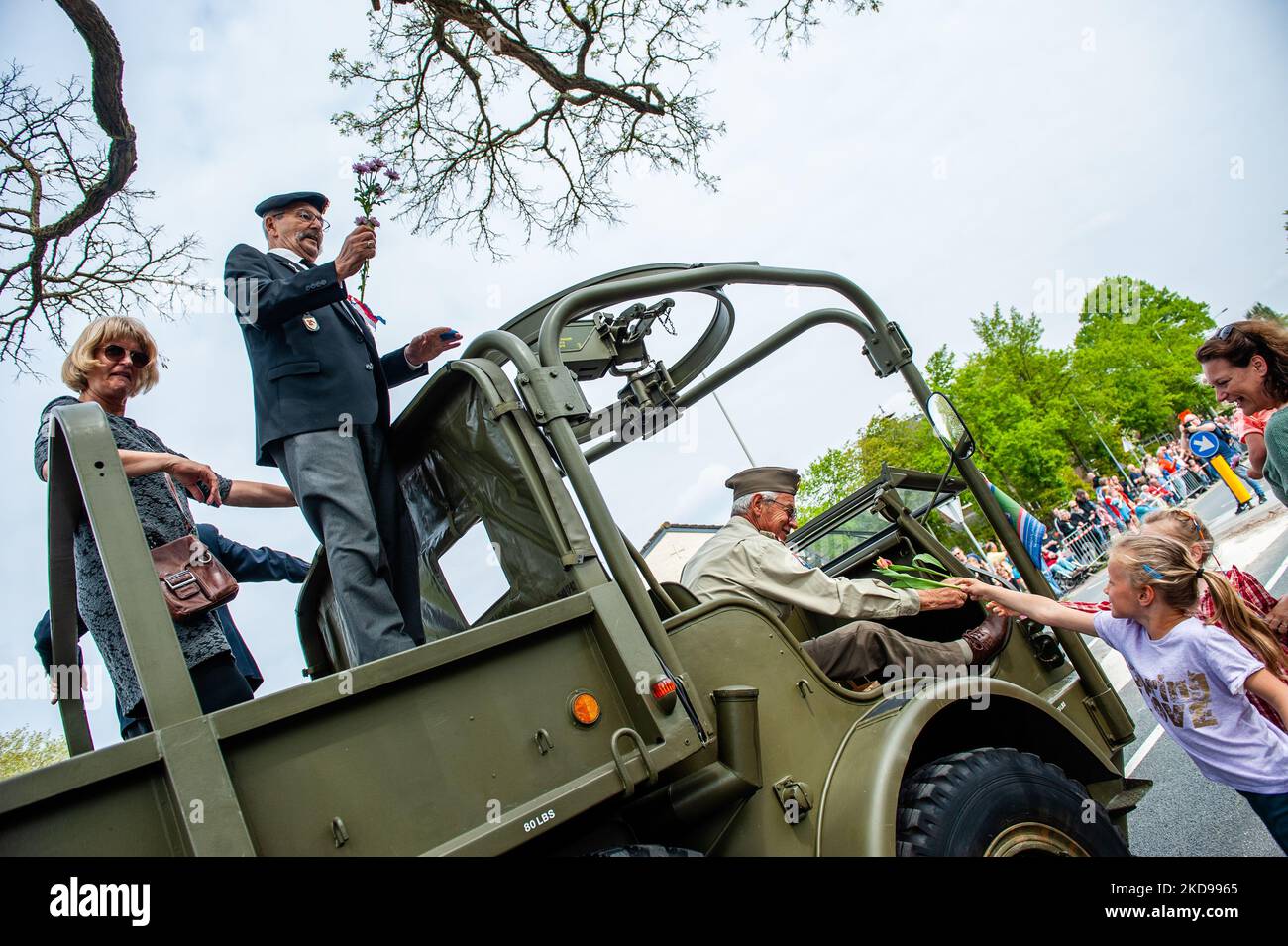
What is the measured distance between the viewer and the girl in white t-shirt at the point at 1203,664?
8.09 feet

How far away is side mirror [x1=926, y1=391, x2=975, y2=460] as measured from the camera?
12.2 ft

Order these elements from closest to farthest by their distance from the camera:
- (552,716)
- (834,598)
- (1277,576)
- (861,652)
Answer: (552,716)
(861,652)
(834,598)
(1277,576)

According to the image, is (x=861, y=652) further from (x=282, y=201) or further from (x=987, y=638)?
(x=282, y=201)

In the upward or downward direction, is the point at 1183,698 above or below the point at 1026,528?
below

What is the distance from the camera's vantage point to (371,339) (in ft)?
10.4

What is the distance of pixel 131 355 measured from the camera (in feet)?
8.48

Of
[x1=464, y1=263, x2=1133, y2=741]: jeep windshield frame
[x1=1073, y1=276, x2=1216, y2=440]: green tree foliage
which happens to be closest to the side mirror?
[x1=464, y1=263, x2=1133, y2=741]: jeep windshield frame

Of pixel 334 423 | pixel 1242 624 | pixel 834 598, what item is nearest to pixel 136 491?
pixel 334 423

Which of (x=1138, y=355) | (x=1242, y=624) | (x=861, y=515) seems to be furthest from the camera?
(x=1138, y=355)

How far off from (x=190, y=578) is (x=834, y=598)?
2.24 meters

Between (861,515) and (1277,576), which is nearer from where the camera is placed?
(861,515)

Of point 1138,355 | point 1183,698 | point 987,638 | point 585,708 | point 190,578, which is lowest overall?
point 1183,698

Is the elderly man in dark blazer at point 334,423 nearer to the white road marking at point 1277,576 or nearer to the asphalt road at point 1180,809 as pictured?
the asphalt road at point 1180,809
